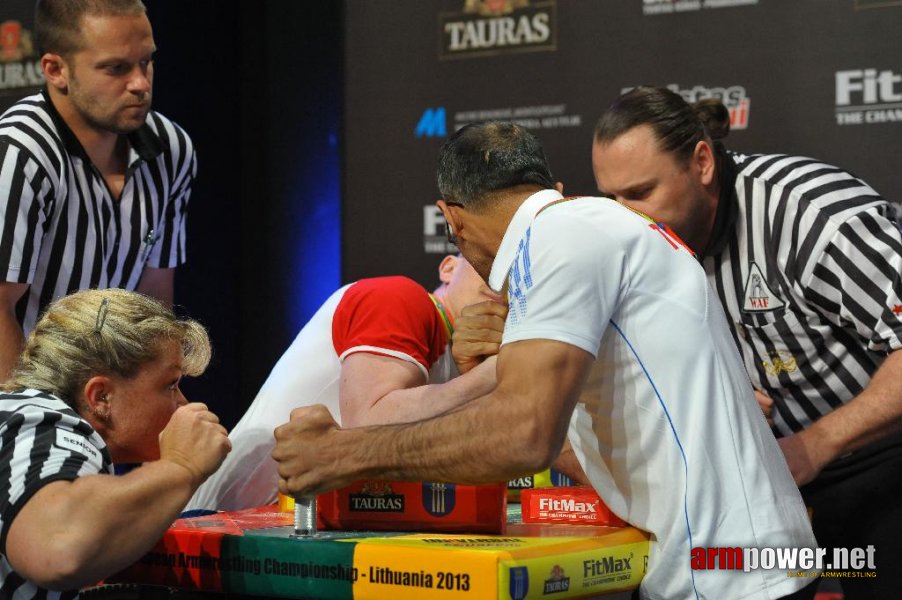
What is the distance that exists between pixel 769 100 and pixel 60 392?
2377 mm

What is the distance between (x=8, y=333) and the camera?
2.65m

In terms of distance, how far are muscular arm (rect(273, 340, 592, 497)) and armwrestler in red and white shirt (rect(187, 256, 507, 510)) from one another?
518 mm

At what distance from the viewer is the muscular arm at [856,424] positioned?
2.40 m

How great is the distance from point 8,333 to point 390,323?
3.19 feet

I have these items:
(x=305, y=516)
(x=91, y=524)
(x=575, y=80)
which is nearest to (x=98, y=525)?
(x=91, y=524)

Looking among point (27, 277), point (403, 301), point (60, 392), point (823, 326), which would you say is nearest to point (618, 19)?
point (823, 326)

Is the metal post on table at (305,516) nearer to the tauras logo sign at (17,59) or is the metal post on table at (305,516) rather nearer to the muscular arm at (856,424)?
the muscular arm at (856,424)

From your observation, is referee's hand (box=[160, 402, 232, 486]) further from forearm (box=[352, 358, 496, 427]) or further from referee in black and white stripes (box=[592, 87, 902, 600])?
referee in black and white stripes (box=[592, 87, 902, 600])

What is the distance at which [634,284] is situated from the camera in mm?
1634

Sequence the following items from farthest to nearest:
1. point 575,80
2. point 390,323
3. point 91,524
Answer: point 575,80 < point 390,323 < point 91,524

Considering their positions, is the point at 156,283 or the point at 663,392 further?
the point at 156,283

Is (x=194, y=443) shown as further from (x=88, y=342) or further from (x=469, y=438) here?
(x=469, y=438)

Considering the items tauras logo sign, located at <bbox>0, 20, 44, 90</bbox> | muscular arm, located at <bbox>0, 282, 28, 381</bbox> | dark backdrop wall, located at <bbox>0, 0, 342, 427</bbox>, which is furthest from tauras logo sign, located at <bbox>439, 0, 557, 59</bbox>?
muscular arm, located at <bbox>0, 282, 28, 381</bbox>

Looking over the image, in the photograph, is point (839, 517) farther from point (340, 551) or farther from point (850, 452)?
point (340, 551)
